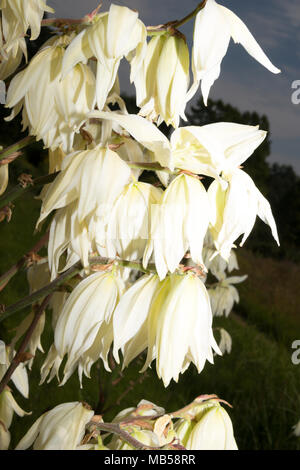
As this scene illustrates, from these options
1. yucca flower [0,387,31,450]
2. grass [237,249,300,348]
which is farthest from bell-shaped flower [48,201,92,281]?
grass [237,249,300,348]

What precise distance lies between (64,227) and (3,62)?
8.6 inches

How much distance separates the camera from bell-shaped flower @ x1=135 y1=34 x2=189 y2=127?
413mm

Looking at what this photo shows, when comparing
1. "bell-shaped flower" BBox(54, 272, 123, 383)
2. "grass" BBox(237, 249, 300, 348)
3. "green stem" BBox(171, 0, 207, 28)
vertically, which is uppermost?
"green stem" BBox(171, 0, 207, 28)

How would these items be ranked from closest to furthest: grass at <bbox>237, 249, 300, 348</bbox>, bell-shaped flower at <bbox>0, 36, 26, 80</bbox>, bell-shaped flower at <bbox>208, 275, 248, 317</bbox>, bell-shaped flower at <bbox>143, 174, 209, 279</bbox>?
bell-shaped flower at <bbox>143, 174, 209, 279</bbox> < bell-shaped flower at <bbox>0, 36, 26, 80</bbox> < bell-shaped flower at <bbox>208, 275, 248, 317</bbox> < grass at <bbox>237, 249, 300, 348</bbox>

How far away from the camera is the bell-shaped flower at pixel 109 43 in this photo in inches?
15.1

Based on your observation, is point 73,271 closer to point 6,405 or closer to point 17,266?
point 17,266

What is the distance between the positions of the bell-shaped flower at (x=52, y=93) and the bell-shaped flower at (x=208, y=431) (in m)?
0.26

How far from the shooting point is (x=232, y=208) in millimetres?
374

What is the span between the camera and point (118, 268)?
0.45 metres

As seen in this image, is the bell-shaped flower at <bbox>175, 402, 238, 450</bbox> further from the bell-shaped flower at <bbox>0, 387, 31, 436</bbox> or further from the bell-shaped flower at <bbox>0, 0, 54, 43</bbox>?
the bell-shaped flower at <bbox>0, 0, 54, 43</bbox>

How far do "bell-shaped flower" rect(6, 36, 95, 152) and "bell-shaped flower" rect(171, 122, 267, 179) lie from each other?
0.09m

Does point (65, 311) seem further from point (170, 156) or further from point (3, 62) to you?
point (3, 62)

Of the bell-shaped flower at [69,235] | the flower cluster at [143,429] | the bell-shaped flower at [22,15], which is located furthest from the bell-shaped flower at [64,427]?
the bell-shaped flower at [22,15]

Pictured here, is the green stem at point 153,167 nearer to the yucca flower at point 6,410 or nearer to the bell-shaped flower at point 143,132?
the bell-shaped flower at point 143,132
